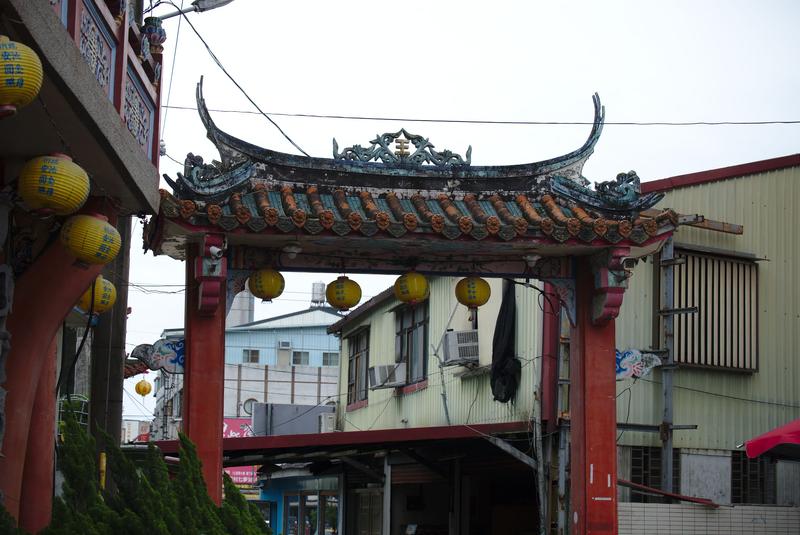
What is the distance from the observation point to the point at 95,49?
29.0 feet

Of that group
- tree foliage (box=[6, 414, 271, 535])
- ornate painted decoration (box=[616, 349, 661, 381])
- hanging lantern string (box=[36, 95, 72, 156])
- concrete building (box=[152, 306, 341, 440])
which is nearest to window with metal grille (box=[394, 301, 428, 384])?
ornate painted decoration (box=[616, 349, 661, 381])

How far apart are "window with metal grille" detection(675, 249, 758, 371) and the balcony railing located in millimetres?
8204

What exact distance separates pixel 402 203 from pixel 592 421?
3.13 meters

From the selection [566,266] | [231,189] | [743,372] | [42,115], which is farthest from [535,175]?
[42,115]

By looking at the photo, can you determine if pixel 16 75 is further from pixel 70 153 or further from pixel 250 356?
pixel 250 356

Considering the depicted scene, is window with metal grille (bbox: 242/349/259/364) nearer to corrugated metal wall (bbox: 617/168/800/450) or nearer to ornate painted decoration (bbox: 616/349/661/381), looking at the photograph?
corrugated metal wall (bbox: 617/168/800/450)

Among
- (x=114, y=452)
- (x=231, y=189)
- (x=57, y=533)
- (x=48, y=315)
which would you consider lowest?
(x=57, y=533)

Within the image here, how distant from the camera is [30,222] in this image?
31.7ft

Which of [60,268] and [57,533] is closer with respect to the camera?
[57,533]

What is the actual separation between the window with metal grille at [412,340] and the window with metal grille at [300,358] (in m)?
→ 28.5

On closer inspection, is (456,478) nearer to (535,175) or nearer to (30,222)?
(535,175)

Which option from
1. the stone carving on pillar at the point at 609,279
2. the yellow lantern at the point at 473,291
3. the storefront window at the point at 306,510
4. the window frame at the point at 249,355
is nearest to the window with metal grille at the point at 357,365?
the storefront window at the point at 306,510

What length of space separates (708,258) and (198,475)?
10.9m

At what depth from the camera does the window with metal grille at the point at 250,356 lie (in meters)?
50.6
